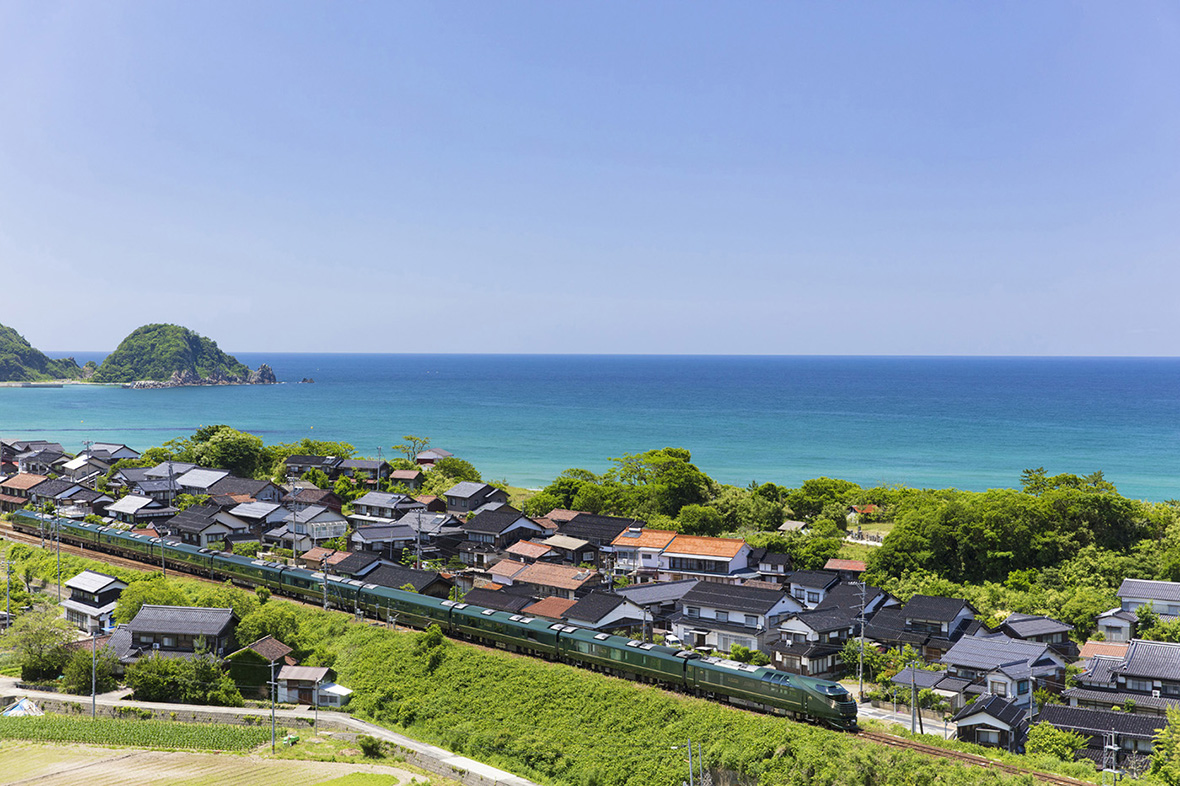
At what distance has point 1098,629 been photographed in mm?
33500

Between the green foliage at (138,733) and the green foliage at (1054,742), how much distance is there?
24.4 metres

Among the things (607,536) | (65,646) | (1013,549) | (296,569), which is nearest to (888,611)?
(1013,549)

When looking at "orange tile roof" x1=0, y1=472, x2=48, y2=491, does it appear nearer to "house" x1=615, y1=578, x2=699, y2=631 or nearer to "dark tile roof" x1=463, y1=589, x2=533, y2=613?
"dark tile roof" x1=463, y1=589, x2=533, y2=613

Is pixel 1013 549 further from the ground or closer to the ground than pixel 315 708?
further from the ground

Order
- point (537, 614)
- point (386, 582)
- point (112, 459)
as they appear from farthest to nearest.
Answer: point (112, 459) → point (386, 582) → point (537, 614)

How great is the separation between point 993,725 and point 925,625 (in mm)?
8712

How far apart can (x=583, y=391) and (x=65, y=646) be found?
16693 centimetres

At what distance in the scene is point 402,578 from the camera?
38.8 meters

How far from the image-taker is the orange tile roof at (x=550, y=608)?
34625 mm

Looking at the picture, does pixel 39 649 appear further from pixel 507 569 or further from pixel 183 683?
pixel 507 569

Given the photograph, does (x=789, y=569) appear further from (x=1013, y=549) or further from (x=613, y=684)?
(x=613, y=684)

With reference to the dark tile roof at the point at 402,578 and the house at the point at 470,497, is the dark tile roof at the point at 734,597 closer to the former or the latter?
the dark tile roof at the point at 402,578

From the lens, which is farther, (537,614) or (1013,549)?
(1013,549)

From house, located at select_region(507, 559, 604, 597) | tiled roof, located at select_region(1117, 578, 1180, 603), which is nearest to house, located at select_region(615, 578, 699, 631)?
house, located at select_region(507, 559, 604, 597)
